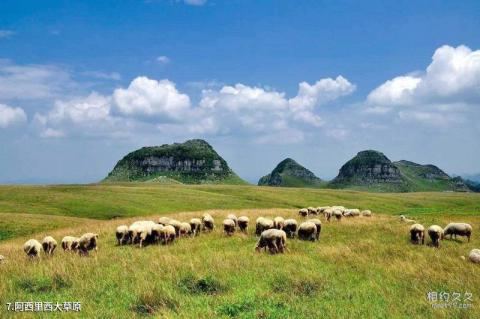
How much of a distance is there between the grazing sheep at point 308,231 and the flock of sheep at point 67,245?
12428mm

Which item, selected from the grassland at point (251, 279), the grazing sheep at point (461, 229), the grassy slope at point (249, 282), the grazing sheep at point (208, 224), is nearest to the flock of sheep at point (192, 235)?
the grazing sheep at point (461, 229)

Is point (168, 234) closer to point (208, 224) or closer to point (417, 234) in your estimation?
point (208, 224)

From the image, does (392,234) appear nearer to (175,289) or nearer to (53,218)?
(175,289)

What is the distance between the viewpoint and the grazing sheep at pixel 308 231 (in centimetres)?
2458

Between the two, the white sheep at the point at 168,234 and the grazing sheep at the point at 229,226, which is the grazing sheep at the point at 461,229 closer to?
the grazing sheep at the point at 229,226

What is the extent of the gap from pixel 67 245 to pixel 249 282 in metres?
13.7

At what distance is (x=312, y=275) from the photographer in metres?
15.1

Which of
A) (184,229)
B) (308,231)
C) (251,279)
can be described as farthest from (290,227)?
(251,279)

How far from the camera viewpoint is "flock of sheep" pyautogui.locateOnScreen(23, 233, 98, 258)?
833 inches

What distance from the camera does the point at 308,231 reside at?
2464 centimetres

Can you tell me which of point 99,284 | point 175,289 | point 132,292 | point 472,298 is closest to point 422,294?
point 472,298

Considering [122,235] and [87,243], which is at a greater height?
[122,235]

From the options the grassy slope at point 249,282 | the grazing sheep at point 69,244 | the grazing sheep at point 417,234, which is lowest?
the grazing sheep at point 69,244

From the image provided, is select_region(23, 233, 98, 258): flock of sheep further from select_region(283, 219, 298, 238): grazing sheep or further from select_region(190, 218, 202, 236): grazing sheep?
select_region(283, 219, 298, 238): grazing sheep
